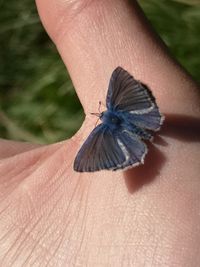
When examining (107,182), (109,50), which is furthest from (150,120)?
(109,50)

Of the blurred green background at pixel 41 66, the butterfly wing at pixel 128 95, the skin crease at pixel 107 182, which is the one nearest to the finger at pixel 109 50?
the skin crease at pixel 107 182

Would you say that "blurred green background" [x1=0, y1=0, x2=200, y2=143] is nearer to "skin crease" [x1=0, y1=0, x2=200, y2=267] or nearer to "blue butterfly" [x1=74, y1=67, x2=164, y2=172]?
"skin crease" [x1=0, y1=0, x2=200, y2=267]

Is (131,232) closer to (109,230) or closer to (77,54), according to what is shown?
(109,230)

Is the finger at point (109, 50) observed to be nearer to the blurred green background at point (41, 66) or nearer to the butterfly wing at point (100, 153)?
the butterfly wing at point (100, 153)

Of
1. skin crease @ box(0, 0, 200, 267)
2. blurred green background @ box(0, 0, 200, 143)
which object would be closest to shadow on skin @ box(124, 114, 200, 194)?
skin crease @ box(0, 0, 200, 267)

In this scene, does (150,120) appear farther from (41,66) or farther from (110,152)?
(41,66)

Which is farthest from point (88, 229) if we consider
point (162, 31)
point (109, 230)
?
point (162, 31)
